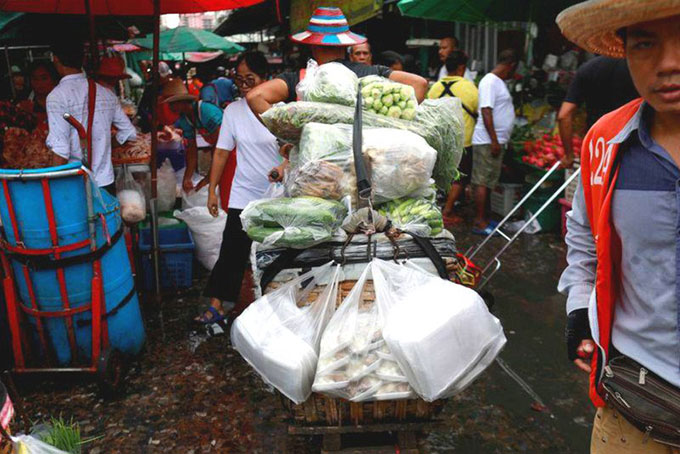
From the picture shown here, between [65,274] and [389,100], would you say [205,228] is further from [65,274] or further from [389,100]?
[389,100]

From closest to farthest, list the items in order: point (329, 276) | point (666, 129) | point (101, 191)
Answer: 1. point (666, 129)
2. point (329, 276)
3. point (101, 191)

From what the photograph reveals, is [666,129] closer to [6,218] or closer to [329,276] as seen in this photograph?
[329,276]

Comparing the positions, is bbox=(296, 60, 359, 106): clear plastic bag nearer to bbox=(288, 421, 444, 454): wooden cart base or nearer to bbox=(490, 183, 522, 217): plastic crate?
bbox=(288, 421, 444, 454): wooden cart base

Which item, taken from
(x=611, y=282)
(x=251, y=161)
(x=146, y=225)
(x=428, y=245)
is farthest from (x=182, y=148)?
(x=611, y=282)

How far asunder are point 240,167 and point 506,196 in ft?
13.9

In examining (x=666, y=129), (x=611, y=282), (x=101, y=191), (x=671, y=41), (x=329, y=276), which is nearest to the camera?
(x=671, y=41)

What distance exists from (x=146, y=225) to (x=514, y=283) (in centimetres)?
366

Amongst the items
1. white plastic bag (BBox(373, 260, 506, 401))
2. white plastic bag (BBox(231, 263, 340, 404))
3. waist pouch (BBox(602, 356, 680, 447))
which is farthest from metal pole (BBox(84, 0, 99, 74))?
waist pouch (BBox(602, 356, 680, 447))

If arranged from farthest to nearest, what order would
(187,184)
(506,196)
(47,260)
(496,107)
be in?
1. (506,196)
2. (496,107)
3. (187,184)
4. (47,260)

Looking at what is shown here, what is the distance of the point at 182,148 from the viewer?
25.0 ft

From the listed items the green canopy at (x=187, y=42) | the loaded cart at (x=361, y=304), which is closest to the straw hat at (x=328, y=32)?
the loaded cart at (x=361, y=304)

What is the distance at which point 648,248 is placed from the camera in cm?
151

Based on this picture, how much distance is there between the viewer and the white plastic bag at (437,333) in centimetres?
193

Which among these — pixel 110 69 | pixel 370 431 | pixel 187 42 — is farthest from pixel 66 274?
pixel 187 42
